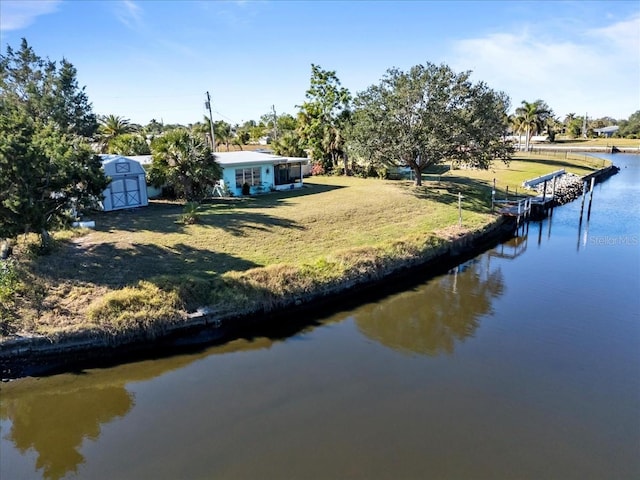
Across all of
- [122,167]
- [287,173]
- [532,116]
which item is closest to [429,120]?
[287,173]

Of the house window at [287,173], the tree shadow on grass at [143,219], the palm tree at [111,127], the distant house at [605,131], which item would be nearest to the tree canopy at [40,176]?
the tree shadow on grass at [143,219]

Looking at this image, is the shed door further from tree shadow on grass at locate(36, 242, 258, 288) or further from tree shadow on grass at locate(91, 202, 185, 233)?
tree shadow on grass at locate(36, 242, 258, 288)

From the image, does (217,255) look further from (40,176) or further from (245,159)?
(245,159)

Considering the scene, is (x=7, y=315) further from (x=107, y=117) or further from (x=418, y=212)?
(x=107, y=117)

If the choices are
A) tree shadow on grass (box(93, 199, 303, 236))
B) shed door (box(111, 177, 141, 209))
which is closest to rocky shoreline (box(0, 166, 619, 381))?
tree shadow on grass (box(93, 199, 303, 236))

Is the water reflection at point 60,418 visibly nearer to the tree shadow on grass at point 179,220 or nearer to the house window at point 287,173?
the tree shadow on grass at point 179,220

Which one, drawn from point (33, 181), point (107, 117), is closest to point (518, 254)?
point (33, 181)
